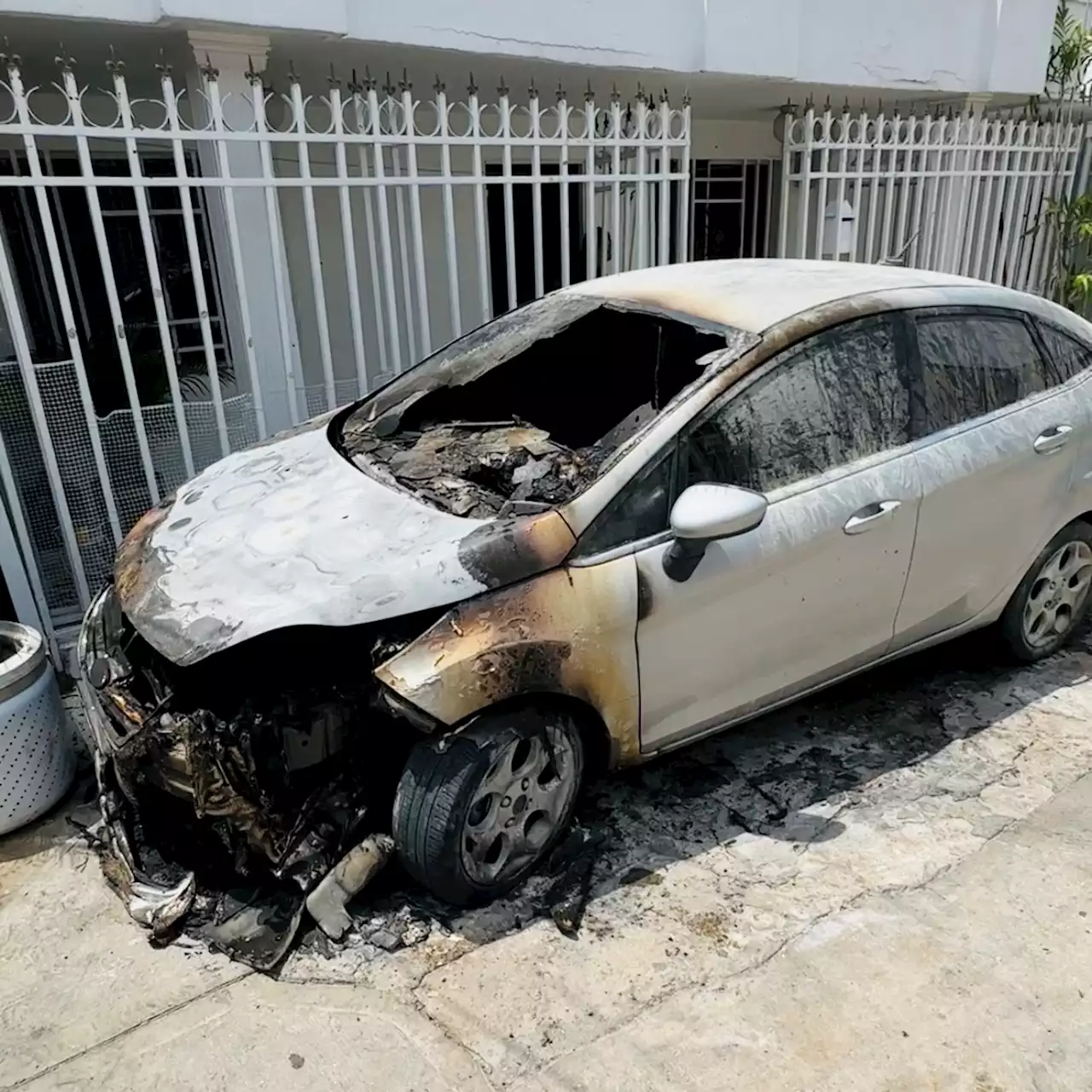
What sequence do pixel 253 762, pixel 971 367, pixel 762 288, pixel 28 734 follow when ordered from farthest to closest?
pixel 971 367, pixel 762 288, pixel 28 734, pixel 253 762

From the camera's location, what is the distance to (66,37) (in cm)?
418

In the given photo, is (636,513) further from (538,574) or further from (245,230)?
(245,230)

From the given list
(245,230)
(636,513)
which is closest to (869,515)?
(636,513)

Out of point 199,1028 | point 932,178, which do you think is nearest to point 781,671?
point 199,1028

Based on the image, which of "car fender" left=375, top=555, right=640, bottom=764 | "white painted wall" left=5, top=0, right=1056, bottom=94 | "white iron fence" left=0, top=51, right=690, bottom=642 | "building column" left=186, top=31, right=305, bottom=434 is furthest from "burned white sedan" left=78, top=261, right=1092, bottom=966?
"white painted wall" left=5, top=0, right=1056, bottom=94

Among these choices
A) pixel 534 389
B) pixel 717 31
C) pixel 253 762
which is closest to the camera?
pixel 253 762

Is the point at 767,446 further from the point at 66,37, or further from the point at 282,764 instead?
the point at 66,37

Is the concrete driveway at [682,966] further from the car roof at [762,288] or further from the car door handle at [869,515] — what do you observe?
the car roof at [762,288]

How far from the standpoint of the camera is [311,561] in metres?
2.68

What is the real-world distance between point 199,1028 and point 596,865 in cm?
124

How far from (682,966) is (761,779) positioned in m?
0.97

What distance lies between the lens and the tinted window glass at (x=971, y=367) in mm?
3371

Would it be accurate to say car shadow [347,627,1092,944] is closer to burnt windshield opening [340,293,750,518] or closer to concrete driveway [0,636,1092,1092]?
concrete driveway [0,636,1092,1092]

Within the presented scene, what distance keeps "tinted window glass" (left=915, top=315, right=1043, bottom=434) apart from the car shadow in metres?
1.18
